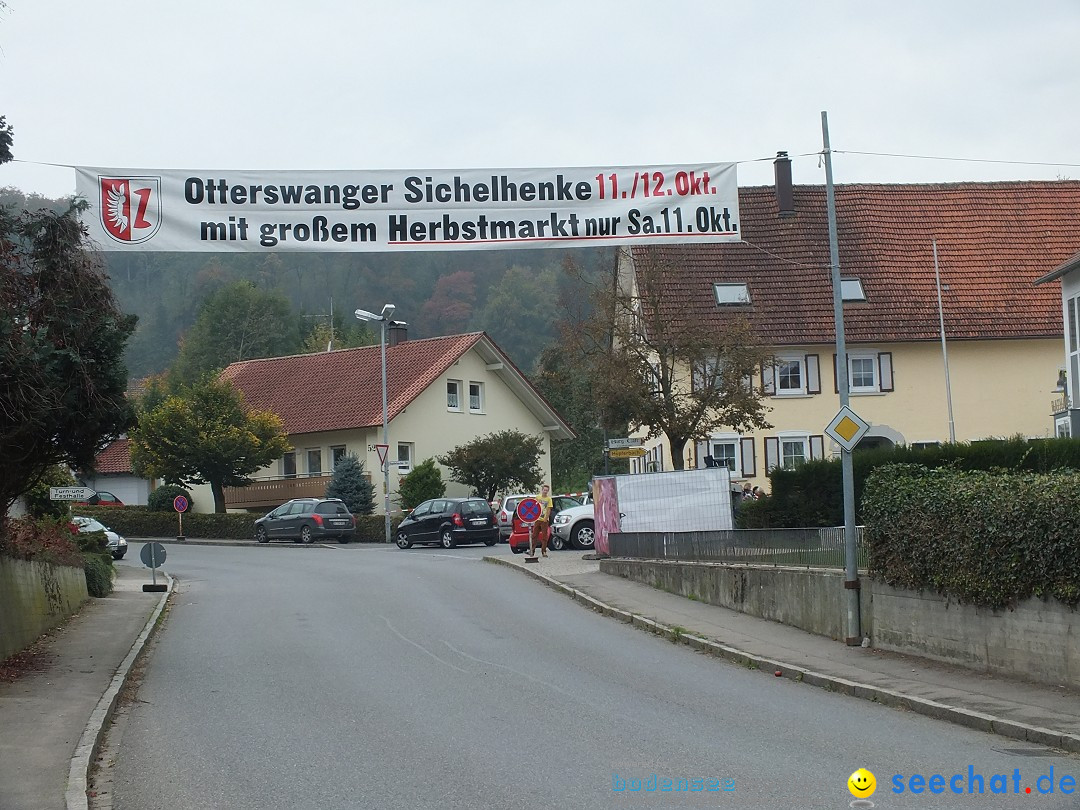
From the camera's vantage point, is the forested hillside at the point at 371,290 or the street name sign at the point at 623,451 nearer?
the street name sign at the point at 623,451

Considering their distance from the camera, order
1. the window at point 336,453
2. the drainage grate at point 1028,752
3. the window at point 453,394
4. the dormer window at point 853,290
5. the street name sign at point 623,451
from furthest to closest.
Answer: the window at point 453,394 < the window at point 336,453 < the dormer window at point 853,290 < the street name sign at point 623,451 < the drainage grate at point 1028,752

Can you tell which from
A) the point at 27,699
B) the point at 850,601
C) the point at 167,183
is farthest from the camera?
the point at 850,601

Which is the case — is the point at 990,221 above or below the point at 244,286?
below

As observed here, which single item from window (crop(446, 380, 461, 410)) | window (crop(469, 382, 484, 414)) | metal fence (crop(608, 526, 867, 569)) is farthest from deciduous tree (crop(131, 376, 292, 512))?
metal fence (crop(608, 526, 867, 569))

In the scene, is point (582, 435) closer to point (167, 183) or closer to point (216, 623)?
point (216, 623)

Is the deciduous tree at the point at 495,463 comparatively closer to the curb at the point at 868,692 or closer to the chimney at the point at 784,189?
the chimney at the point at 784,189

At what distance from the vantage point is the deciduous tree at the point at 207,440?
164 feet

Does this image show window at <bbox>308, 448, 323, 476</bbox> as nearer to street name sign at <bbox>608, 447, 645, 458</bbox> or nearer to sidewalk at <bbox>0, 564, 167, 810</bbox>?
street name sign at <bbox>608, 447, 645, 458</bbox>

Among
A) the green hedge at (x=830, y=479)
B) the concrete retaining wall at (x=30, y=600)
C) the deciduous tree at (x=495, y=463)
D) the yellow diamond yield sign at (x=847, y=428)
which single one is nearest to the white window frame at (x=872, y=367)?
the deciduous tree at (x=495, y=463)

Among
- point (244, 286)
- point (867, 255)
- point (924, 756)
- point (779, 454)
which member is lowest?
point (924, 756)

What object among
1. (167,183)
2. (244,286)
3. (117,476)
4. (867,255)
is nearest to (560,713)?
(167,183)

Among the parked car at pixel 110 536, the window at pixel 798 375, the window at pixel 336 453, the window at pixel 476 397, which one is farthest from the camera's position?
the window at pixel 476 397

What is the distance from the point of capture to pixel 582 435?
7212 centimetres

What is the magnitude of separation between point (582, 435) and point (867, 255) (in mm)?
28749
